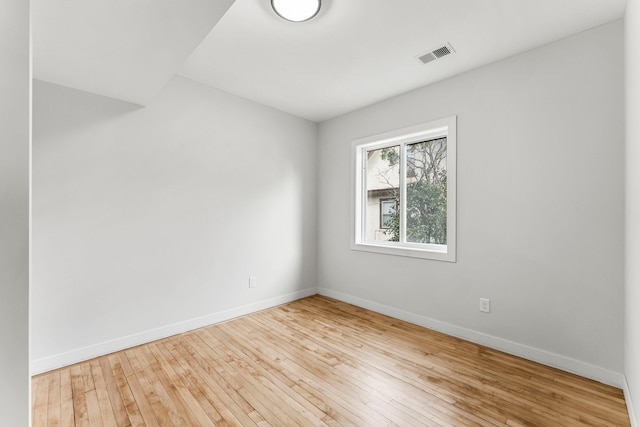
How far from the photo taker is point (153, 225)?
8.78 feet

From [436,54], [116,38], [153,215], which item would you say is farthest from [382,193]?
[116,38]

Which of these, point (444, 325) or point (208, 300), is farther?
point (208, 300)

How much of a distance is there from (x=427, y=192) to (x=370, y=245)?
0.91m

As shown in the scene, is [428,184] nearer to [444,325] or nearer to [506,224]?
[506,224]

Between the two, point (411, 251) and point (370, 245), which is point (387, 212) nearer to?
point (370, 245)

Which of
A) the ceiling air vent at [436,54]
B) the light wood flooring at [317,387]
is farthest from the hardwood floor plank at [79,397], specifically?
the ceiling air vent at [436,54]

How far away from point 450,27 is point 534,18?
1.78 feet

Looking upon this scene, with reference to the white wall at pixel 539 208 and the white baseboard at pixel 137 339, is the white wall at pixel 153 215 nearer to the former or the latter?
the white baseboard at pixel 137 339

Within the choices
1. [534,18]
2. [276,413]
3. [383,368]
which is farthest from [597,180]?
[276,413]

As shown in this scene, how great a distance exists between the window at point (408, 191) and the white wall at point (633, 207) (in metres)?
1.17

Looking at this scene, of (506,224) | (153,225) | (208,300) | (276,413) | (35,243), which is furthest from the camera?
(208,300)

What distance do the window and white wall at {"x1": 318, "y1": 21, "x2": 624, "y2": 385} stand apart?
0.11m

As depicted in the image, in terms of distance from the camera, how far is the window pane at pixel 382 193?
3475 mm

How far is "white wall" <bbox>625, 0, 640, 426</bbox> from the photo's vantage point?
4.87 feet
